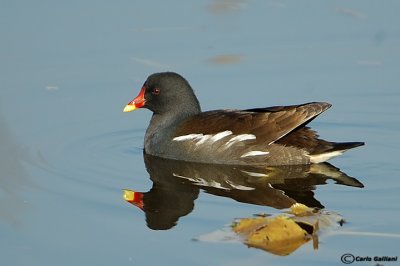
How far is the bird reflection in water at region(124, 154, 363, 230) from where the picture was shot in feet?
34.2

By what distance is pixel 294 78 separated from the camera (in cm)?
1416

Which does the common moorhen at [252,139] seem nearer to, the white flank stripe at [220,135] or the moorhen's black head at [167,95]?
the white flank stripe at [220,135]

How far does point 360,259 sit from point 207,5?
8304mm

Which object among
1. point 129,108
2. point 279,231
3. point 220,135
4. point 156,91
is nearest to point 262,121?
point 220,135

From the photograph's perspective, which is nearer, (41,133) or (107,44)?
(41,133)

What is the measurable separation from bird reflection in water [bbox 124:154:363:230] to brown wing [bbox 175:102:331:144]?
1.28 feet

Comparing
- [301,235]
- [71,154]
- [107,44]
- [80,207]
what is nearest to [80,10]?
[107,44]

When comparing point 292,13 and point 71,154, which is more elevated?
point 292,13

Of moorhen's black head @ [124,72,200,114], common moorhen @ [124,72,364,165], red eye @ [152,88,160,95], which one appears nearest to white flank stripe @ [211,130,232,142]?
common moorhen @ [124,72,364,165]

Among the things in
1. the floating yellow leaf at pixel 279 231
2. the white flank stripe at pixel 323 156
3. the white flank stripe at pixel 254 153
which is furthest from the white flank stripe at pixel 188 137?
the floating yellow leaf at pixel 279 231

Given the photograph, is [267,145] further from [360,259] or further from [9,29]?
[9,29]

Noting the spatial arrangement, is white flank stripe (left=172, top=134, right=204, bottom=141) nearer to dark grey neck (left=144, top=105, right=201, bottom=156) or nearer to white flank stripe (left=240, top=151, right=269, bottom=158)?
dark grey neck (left=144, top=105, right=201, bottom=156)

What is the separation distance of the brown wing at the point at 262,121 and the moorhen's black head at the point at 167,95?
2.03 ft

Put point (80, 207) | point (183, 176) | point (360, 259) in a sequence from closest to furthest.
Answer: point (360, 259) → point (80, 207) → point (183, 176)
